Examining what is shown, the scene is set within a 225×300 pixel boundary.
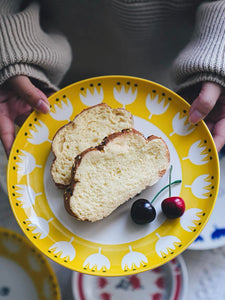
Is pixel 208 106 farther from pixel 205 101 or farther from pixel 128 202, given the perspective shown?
pixel 128 202

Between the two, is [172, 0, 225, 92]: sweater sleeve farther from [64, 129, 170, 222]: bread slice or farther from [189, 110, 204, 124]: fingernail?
[64, 129, 170, 222]: bread slice

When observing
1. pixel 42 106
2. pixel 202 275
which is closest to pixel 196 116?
pixel 42 106

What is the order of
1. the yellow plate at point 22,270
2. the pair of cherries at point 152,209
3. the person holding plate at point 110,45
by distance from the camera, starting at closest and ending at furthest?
the pair of cherries at point 152,209 < the person holding plate at point 110,45 < the yellow plate at point 22,270

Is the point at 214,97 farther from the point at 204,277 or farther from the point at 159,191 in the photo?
the point at 204,277

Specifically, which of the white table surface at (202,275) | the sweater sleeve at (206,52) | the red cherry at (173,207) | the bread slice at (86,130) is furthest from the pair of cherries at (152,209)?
the white table surface at (202,275)

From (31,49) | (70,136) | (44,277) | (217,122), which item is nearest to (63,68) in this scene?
(31,49)

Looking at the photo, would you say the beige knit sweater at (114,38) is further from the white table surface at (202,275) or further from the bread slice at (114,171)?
the white table surface at (202,275)
